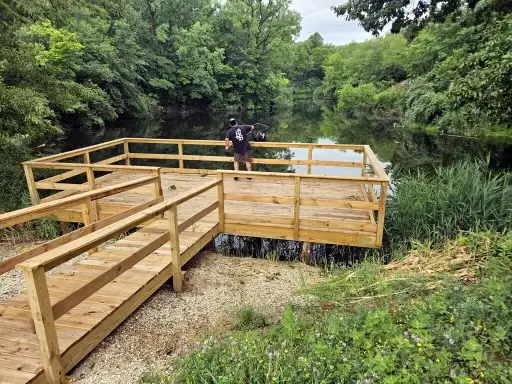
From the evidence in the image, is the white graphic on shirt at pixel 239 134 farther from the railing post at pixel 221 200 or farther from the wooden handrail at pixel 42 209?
the wooden handrail at pixel 42 209

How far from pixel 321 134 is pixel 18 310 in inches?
1011

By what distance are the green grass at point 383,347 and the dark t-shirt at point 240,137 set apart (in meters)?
5.29

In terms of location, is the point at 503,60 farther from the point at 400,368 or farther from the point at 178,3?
the point at 178,3

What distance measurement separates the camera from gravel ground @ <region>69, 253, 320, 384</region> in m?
2.98

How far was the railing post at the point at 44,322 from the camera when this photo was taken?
240cm

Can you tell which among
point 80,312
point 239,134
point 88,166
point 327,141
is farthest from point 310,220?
point 327,141

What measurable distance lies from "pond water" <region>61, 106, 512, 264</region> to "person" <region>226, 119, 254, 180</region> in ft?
6.43

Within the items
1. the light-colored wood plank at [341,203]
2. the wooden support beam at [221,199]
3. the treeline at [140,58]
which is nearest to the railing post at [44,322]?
the wooden support beam at [221,199]

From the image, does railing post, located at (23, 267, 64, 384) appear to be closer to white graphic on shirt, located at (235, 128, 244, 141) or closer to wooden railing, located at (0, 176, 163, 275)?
wooden railing, located at (0, 176, 163, 275)

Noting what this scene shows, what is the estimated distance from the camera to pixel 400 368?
2443 mm

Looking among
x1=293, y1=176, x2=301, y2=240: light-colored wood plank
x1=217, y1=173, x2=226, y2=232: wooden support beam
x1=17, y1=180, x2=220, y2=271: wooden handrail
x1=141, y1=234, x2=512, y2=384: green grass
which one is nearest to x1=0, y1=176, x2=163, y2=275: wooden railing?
x1=17, y1=180, x2=220, y2=271: wooden handrail

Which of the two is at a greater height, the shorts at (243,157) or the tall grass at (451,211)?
the shorts at (243,157)

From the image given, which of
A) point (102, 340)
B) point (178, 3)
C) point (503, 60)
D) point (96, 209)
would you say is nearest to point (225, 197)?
point (96, 209)

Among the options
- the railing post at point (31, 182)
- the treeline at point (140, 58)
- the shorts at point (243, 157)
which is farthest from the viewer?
the shorts at point (243, 157)
